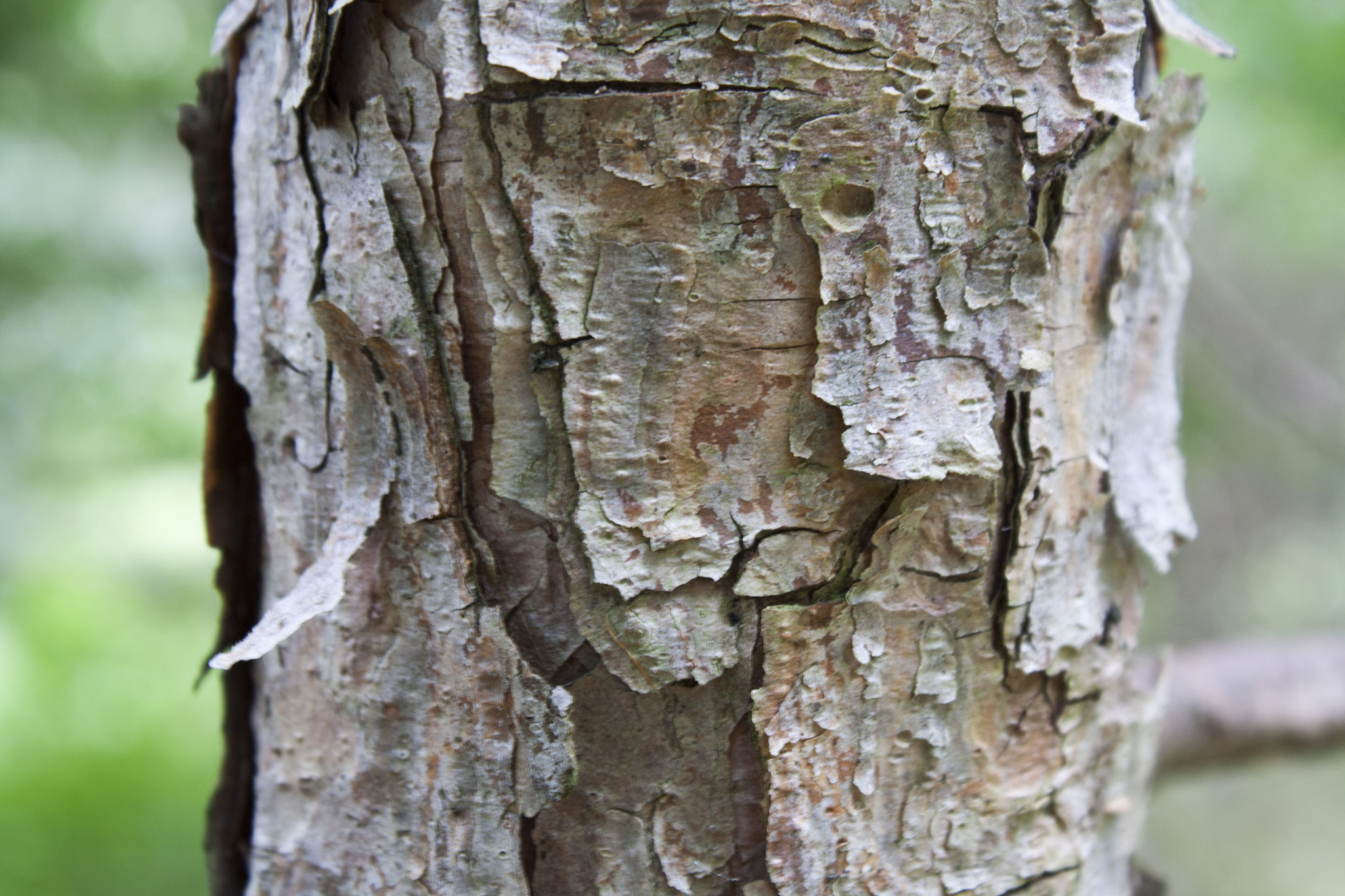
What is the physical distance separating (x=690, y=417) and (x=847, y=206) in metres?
0.13

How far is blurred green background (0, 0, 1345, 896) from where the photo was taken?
4.88 feet

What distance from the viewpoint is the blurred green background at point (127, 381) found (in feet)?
4.88

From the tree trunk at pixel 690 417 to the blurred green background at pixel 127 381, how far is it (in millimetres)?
1050

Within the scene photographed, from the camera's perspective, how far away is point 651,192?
1.44 feet

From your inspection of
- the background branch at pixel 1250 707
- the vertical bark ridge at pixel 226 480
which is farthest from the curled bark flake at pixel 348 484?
the background branch at pixel 1250 707

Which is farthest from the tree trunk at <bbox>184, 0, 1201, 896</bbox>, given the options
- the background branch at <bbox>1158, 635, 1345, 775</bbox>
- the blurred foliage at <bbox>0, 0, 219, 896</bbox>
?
the blurred foliage at <bbox>0, 0, 219, 896</bbox>

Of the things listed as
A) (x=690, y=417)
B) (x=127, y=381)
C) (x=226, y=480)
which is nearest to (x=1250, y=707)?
A: (x=690, y=417)

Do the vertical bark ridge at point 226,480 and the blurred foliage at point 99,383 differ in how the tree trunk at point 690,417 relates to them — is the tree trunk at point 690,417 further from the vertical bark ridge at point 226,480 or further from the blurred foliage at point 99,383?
the blurred foliage at point 99,383

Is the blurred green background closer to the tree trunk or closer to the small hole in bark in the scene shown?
the tree trunk

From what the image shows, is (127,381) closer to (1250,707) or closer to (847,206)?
(847,206)

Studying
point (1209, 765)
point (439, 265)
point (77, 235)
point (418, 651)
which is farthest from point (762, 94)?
point (77, 235)

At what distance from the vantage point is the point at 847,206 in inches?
17.6

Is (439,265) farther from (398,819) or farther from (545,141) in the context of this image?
(398,819)

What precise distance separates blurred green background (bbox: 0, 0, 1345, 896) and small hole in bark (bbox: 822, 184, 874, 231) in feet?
3.97
